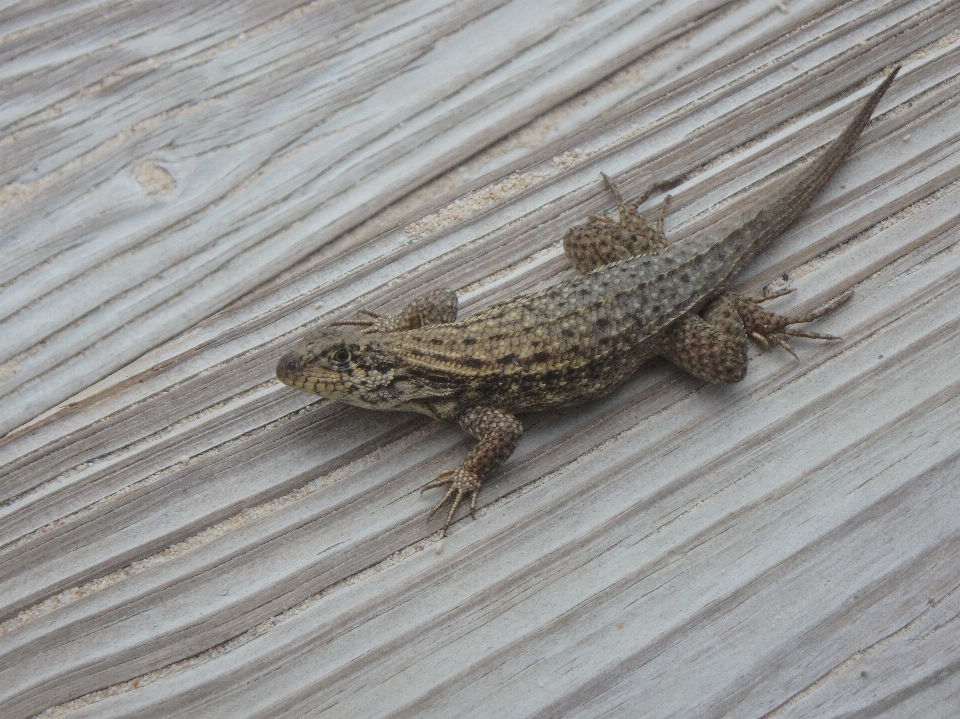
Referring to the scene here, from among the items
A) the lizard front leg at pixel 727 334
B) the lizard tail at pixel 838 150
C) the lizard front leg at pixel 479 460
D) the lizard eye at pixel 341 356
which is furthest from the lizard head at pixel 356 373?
the lizard tail at pixel 838 150

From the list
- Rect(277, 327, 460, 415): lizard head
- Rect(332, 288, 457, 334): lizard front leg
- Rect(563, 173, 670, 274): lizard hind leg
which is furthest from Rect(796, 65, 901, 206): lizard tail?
Rect(277, 327, 460, 415): lizard head

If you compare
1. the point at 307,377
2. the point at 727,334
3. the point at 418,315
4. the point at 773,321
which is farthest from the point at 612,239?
the point at 307,377

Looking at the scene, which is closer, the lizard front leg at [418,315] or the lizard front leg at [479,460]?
the lizard front leg at [479,460]

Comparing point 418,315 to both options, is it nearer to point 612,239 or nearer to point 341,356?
point 341,356

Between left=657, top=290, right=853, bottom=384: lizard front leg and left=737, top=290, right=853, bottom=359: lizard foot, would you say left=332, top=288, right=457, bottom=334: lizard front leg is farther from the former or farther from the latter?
left=737, top=290, right=853, bottom=359: lizard foot

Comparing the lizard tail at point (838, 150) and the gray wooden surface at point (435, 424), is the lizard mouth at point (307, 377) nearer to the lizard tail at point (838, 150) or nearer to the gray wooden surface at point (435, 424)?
the gray wooden surface at point (435, 424)

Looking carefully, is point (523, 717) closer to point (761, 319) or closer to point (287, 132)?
point (761, 319)
